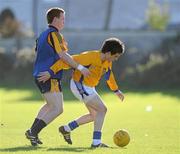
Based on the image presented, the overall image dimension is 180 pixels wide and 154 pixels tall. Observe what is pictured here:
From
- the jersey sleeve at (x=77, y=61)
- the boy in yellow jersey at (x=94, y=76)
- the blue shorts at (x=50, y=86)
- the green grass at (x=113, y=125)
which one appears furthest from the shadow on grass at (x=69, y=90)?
the blue shorts at (x=50, y=86)

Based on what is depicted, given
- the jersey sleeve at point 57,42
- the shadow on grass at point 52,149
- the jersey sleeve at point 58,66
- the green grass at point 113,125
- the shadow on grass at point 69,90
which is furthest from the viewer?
the shadow on grass at point 69,90

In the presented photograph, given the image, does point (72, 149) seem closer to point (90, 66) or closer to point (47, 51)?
point (90, 66)

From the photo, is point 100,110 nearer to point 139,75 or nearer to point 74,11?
point 139,75

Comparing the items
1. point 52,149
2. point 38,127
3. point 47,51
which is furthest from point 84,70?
point 52,149

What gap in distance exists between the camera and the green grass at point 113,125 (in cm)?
1096

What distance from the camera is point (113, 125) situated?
16.1 meters

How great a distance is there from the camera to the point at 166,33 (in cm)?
3791

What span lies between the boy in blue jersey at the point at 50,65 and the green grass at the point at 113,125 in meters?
0.36

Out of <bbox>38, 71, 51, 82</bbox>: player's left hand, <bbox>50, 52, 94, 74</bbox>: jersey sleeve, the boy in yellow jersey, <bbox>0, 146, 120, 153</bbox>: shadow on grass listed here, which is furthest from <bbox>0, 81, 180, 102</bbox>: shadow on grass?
<bbox>0, 146, 120, 153</bbox>: shadow on grass

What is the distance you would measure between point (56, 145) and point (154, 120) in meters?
6.61

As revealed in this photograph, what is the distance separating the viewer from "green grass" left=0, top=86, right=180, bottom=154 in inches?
432

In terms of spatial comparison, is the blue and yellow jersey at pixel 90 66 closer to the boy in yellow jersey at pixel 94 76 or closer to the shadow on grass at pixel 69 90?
the boy in yellow jersey at pixel 94 76

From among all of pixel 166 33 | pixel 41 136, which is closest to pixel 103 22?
pixel 166 33

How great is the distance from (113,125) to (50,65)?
5.11m
